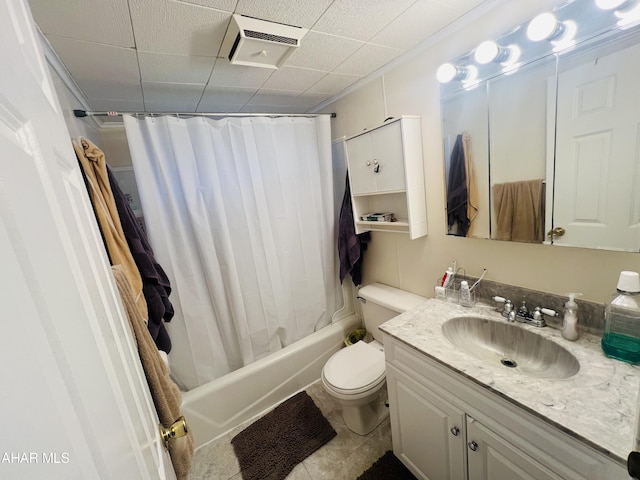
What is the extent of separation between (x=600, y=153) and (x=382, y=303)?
1269 mm

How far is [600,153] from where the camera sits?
959 millimetres

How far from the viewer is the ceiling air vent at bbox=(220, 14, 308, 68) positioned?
1072mm

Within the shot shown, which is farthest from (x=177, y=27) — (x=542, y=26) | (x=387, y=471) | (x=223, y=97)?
(x=387, y=471)

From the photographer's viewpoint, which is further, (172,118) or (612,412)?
(172,118)

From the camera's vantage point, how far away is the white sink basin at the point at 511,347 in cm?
102

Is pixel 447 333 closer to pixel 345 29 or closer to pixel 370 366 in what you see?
pixel 370 366

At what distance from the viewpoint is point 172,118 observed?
62.0 inches

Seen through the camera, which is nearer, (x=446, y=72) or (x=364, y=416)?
(x=446, y=72)

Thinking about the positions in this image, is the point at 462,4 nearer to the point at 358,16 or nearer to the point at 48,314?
the point at 358,16

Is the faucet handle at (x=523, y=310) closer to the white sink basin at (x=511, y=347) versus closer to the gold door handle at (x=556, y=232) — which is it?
the white sink basin at (x=511, y=347)

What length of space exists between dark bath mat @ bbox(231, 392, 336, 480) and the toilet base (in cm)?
13

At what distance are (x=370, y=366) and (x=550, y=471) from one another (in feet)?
3.09

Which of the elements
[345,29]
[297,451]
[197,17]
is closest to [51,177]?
[197,17]

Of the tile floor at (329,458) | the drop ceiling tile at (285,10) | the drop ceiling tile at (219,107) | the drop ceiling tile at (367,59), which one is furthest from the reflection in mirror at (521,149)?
the drop ceiling tile at (219,107)
